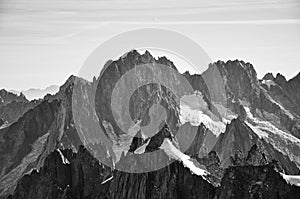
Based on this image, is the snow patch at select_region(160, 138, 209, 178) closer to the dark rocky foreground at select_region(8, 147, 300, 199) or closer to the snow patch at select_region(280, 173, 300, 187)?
the dark rocky foreground at select_region(8, 147, 300, 199)

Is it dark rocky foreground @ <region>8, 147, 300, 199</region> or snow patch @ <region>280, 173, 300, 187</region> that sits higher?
dark rocky foreground @ <region>8, 147, 300, 199</region>

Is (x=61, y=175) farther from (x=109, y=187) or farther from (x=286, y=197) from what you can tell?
(x=286, y=197)

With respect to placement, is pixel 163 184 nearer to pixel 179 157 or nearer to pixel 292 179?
pixel 179 157

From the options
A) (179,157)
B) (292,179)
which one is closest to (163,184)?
(179,157)

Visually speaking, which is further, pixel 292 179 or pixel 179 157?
pixel 179 157

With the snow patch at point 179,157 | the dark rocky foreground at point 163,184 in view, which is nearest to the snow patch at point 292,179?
the dark rocky foreground at point 163,184

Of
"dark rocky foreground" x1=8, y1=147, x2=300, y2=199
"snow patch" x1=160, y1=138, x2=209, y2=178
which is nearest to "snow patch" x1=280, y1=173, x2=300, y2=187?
"dark rocky foreground" x1=8, y1=147, x2=300, y2=199
